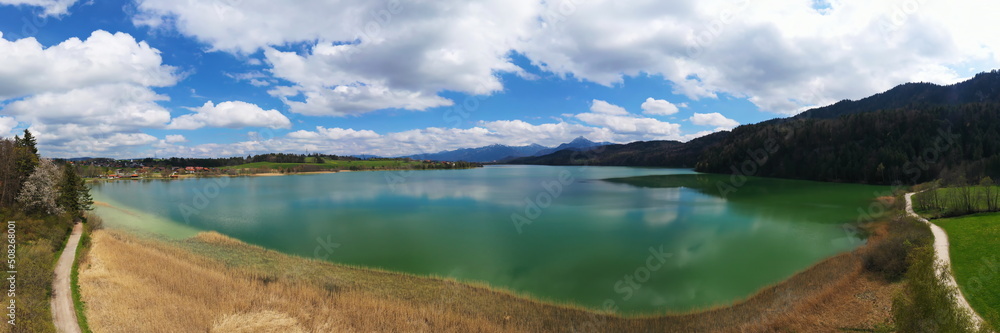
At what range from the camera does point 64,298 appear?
1238cm

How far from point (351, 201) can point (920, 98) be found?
10470 inches

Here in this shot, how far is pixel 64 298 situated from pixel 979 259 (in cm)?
3323

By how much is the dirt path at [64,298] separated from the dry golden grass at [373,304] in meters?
0.42

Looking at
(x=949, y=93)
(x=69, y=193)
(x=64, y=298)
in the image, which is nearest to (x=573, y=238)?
(x=64, y=298)

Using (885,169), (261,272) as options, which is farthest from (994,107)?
(261,272)

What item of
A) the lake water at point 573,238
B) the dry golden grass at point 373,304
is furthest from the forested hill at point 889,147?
the dry golden grass at point 373,304

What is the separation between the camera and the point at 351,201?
45312 millimetres

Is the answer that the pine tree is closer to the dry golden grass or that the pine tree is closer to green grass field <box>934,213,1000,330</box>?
the dry golden grass

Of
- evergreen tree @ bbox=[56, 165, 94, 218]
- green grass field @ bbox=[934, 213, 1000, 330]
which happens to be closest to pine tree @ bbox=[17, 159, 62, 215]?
evergreen tree @ bbox=[56, 165, 94, 218]

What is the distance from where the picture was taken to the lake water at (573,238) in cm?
1553

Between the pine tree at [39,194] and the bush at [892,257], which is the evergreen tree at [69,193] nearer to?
the pine tree at [39,194]

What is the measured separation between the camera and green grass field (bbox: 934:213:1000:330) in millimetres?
10594

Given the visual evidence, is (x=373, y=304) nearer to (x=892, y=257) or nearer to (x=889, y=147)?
(x=892, y=257)

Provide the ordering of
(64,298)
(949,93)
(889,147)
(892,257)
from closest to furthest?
(64,298), (892,257), (889,147), (949,93)
